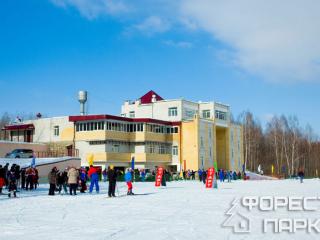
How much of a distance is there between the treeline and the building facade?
1874 centimetres

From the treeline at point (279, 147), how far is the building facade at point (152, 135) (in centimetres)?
1874

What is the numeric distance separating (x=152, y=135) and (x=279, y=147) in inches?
1840

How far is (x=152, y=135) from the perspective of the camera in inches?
2259

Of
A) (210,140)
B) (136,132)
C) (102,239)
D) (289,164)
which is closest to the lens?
(102,239)

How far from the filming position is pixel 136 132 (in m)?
56.6

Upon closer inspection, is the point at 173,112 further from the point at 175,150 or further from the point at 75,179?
the point at 75,179

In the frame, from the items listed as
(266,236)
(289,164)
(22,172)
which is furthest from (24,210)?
(289,164)

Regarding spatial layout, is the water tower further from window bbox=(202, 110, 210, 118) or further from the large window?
window bbox=(202, 110, 210, 118)

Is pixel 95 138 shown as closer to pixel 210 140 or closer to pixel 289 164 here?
pixel 210 140

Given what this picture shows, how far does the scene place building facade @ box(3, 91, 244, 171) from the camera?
53.0m

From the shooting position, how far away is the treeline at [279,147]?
293 ft

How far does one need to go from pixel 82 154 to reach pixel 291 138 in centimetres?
5507
